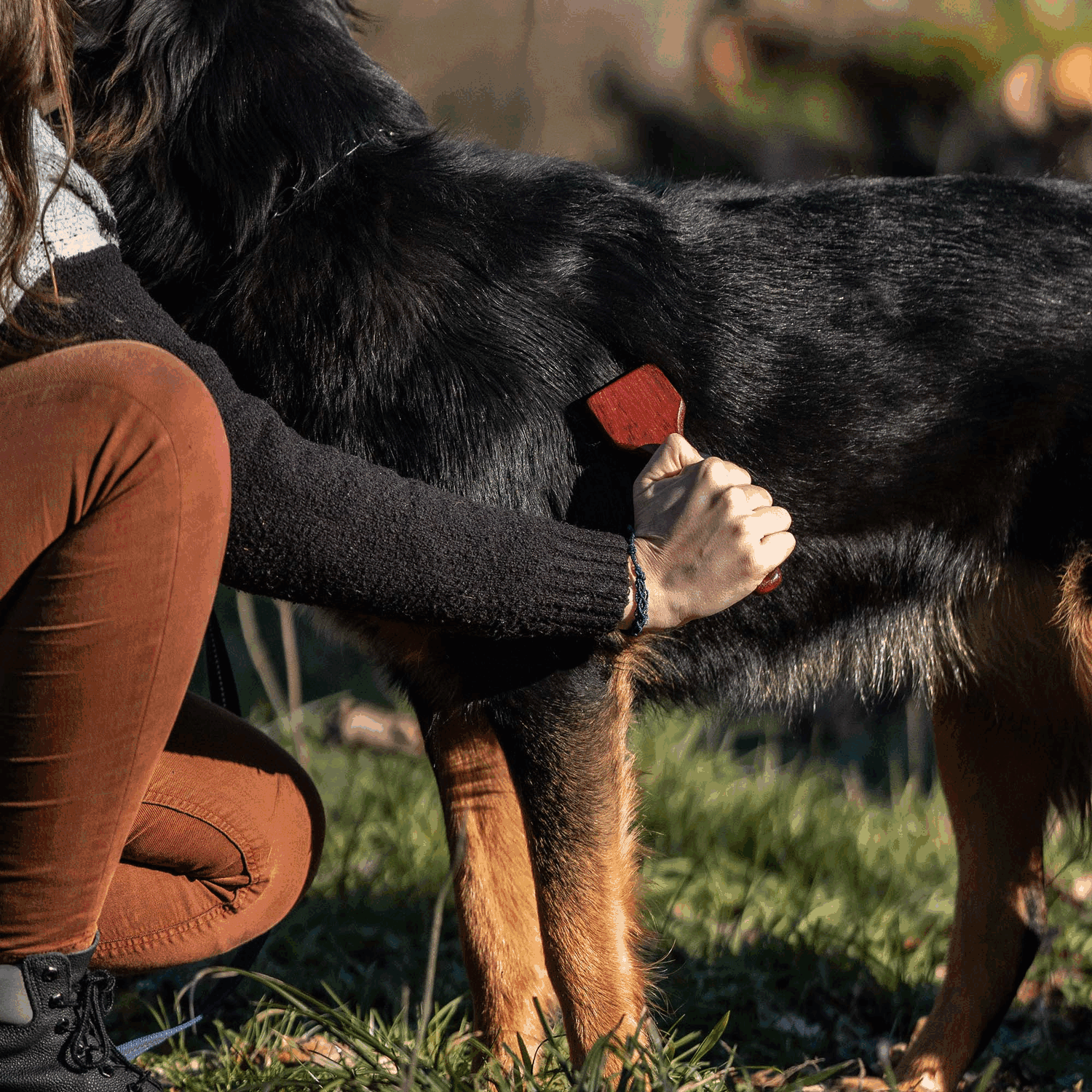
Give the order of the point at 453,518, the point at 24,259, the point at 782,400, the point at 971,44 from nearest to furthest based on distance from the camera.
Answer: the point at 24,259, the point at 453,518, the point at 782,400, the point at 971,44

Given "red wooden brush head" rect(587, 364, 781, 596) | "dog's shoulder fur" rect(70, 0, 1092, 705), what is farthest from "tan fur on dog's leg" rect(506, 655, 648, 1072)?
"red wooden brush head" rect(587, 364, 781, 596)

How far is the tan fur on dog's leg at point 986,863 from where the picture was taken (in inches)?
95.5

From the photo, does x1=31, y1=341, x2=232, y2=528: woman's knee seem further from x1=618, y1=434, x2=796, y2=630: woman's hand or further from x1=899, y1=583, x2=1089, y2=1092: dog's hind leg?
x1=899, y1=583, x2=1089, y2=1092: dog's hind leg

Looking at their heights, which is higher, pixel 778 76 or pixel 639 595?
pixel 778 76

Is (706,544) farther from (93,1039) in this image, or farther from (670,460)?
(93,1039)

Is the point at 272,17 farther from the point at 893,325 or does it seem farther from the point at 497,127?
the point at 497,127

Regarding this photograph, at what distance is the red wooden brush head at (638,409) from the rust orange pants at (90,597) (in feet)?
2.24

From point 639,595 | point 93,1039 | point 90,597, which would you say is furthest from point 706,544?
point 93,1039

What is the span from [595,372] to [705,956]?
1.53 meters

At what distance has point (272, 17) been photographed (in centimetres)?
188

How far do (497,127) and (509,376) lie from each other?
10.8ft

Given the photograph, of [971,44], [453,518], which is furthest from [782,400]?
[971,44]

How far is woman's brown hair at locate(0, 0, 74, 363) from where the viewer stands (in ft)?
4.36

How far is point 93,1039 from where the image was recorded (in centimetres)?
148
